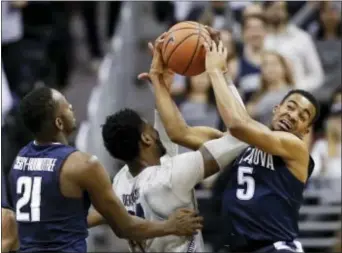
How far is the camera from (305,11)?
14953 millimetres

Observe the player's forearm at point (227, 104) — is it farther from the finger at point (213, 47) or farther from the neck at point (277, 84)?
the neck at point (277, 84)

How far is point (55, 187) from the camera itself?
28.1 ft

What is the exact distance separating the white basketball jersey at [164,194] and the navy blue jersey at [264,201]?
0.30m

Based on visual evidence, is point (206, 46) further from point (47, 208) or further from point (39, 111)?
point (47, 208)

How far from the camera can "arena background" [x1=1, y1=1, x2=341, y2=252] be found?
507 inches

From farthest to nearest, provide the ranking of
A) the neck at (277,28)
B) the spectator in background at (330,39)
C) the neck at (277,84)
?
1. the spectator in background at (330,39)
2. the neck at (277,28)
3. the neck at (277,84)

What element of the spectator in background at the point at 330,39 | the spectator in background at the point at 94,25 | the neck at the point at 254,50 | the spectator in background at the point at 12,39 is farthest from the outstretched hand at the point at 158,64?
the spectator in background at the point at 94,25

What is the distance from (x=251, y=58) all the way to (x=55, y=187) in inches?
224

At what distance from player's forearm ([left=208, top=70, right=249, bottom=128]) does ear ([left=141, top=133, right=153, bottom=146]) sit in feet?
2.19

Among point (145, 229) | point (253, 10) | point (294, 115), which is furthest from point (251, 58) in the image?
point (145, 229)

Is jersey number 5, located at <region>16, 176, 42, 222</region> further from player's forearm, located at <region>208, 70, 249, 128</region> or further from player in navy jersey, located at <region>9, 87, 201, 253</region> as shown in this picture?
player's forearm, located at <region>208, 70, 249, 128</region>

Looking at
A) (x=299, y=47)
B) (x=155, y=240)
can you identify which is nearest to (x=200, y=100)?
(x=299, y=47)

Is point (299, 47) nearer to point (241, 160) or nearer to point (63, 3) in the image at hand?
point (63, 3)

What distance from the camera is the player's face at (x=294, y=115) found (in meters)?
8.97
